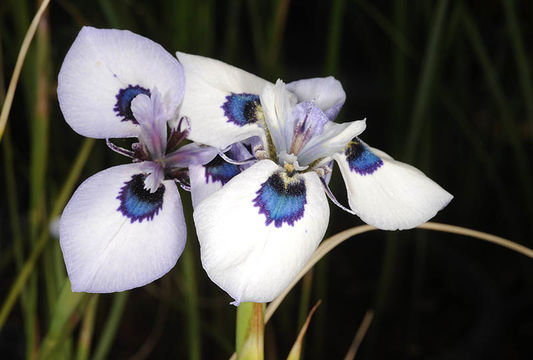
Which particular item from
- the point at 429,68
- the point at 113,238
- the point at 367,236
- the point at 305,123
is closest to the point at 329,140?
the point at 305,123

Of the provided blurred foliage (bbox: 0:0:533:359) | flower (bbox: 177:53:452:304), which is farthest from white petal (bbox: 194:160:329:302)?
blurred foliage (bbox: 0:0:533:359)

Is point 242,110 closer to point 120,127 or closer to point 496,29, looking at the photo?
point 120,127

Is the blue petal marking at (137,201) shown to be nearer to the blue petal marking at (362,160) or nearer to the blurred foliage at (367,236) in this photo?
the blue petal marking at (362,160)

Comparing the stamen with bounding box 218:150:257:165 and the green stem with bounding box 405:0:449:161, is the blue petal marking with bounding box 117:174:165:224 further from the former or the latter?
the green stem with bounding box 405:0:449:161

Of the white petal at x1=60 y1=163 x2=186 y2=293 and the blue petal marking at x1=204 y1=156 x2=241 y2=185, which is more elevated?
the blue petal marking at x1=204 y1=156 x2=241 y2=185

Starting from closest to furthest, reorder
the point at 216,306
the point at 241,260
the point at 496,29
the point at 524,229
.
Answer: the point at 241,260, the point at 216,306, the point at 524,229, the point at 496,29

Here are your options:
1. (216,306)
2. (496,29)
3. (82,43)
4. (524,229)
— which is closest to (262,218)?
(82,43)
